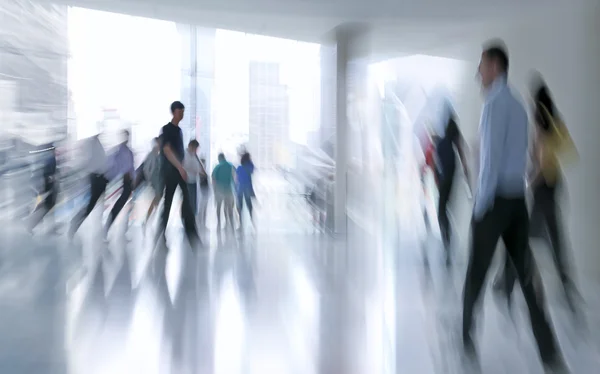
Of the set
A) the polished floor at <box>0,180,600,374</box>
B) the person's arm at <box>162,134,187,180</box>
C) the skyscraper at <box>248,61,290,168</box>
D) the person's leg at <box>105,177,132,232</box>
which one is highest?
the skyscraper at <box>248,61,290,168</box>

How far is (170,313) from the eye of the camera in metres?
2.74

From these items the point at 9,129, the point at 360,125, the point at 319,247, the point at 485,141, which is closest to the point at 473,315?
the point at 485,141

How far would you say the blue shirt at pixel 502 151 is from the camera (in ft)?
6.79

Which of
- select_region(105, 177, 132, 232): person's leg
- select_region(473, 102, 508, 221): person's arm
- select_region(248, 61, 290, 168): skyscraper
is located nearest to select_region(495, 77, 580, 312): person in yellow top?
select_region(473, 102, 508, 221): person's arm

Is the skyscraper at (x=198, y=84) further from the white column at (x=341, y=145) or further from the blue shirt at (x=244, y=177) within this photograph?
the white column at (x=341, y=145)

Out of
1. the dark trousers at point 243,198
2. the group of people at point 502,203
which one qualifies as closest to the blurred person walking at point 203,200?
the dark trousers at point 243,198

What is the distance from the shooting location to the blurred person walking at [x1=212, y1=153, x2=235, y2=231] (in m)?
6.17

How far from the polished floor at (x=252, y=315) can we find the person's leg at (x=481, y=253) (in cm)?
26

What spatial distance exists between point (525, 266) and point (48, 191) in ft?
18.3

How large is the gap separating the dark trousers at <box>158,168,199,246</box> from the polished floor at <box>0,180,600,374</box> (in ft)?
0.88

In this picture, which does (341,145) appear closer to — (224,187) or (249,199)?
(249,199)

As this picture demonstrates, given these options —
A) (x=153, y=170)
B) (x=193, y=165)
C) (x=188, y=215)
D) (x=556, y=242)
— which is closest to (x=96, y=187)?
(x=153, y=170)

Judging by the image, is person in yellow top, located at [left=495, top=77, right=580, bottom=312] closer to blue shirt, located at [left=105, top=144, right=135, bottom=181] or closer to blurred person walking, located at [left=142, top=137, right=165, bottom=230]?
blurred person walking, located at [left=142, top=137, right=165, bottom=230]

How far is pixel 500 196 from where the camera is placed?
208 centimetres
